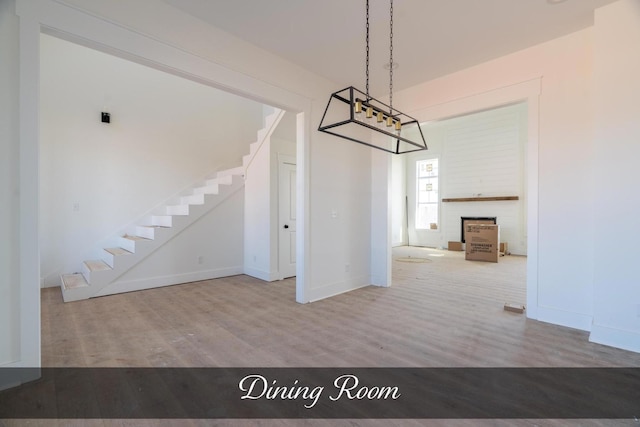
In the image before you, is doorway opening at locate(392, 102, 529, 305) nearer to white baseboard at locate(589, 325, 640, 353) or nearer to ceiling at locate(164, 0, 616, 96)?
white baseboard at locate(589, 325, 640, 353)

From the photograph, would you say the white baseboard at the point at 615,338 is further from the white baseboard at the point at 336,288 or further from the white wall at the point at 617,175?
the white baseboard at the point at 336,288

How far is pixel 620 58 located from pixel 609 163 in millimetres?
944

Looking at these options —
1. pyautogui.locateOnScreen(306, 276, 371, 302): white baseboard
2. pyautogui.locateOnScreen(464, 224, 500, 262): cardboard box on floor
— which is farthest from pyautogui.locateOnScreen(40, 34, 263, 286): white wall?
pyautogui.locateOnScreen(464, 224, 500, 262): cardboard box on floor

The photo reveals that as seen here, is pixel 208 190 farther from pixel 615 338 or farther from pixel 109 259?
pixel 615 338

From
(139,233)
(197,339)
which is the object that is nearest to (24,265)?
(197,339)

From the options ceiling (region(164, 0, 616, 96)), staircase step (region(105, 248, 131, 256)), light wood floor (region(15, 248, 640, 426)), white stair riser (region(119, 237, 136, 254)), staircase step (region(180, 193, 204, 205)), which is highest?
ceiling (region(164, 0, 616, 96))

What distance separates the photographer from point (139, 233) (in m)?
5.06

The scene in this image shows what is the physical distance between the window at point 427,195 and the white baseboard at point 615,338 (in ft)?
25.1

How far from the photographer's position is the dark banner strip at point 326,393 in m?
1.73

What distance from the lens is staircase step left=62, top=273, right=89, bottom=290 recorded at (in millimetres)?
3951

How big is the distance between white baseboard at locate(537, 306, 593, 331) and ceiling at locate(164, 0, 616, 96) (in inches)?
117

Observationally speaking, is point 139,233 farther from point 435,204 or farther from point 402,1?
point 435,204

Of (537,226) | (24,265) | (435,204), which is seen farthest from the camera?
(435,204)

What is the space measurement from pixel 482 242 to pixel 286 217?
16.8 ft
